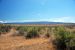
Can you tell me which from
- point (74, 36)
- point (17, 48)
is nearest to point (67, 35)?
point (74, 36)

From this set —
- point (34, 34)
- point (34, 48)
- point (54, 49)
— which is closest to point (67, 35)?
point (54, 49)

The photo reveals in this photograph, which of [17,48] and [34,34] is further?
[34,34]

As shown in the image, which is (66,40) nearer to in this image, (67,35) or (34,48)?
(67,35)

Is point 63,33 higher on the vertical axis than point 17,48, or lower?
higher

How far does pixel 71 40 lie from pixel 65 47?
742 millimetres

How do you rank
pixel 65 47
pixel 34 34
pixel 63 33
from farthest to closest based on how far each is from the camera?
1. pixel 34 34
2. pixel 63 33
3. pixel 65 47

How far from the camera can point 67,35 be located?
1573 cm

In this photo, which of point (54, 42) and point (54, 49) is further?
point (54, 42)

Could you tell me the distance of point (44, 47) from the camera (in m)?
15.4

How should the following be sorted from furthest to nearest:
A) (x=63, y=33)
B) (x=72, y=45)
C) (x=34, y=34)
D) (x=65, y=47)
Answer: (x=34, y=34), (x=63, y=33), (x=65, y=47), (x=72, y=45)

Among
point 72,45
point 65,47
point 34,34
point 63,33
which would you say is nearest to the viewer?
point 72,45

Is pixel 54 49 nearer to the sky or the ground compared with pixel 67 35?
nearer to the ground

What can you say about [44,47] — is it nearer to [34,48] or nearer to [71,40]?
[34,48]

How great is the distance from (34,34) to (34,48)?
8.02 meters
